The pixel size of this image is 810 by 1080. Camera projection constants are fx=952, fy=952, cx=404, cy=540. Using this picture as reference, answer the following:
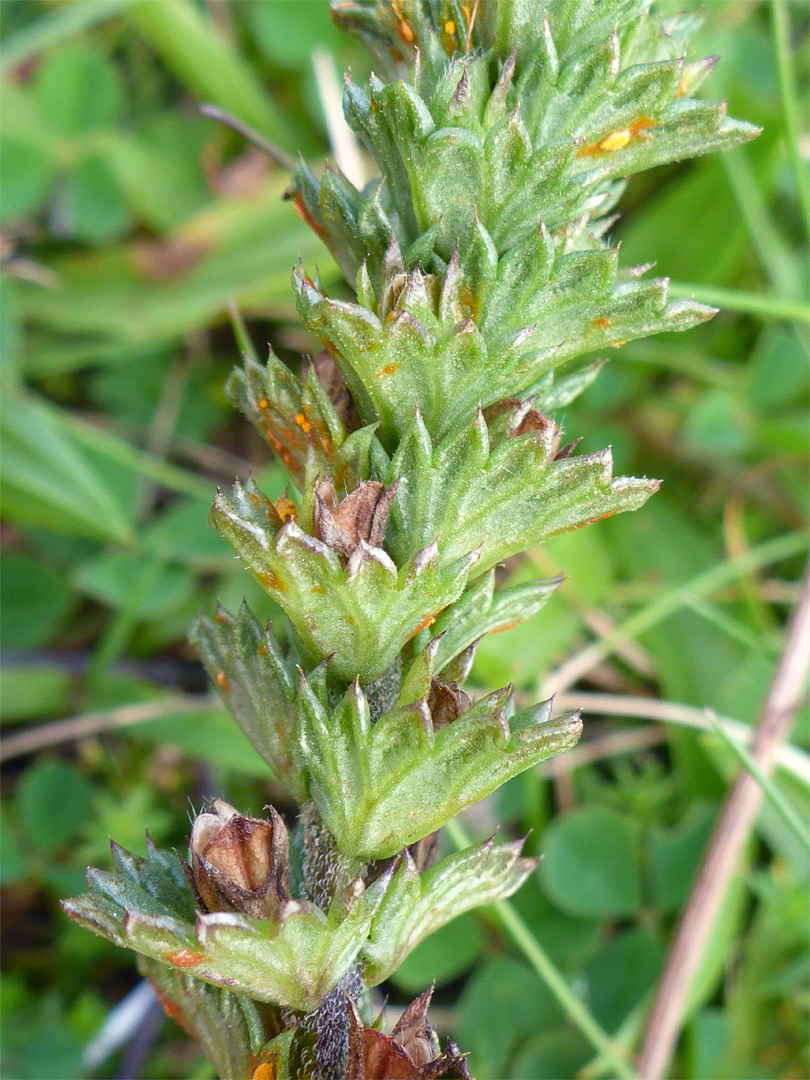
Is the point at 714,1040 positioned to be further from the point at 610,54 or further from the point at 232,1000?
the point at 610,54

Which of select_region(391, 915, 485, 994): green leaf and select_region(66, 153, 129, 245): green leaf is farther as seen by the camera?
select_region(66, 153, 129, 245): green leaf

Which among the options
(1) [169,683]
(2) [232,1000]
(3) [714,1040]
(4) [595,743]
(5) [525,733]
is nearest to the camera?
(5) [525,733]

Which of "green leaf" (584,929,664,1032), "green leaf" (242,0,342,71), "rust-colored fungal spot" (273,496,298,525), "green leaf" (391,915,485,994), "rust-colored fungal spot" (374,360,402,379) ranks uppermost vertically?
"green leaf" (242,0,342,71)

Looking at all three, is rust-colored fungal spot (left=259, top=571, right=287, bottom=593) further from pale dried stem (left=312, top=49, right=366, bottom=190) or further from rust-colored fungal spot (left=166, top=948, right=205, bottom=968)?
pale dried stem (left=312, top=49, right=366, bottom=190)

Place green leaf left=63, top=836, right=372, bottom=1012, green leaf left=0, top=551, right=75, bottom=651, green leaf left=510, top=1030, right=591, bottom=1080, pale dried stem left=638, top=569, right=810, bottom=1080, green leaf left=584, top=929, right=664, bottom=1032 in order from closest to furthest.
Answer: green leaf left=63, top=836, right=372, bottom=1012 → pale dried stem left=638, top=569, right=810, bottom=1080 → green leaf left=510, top=1030, right=591, bottom=1080 → green leaf left=584, top=929, right=664, bottom=1032 → green leaf left=0, top=551, right=75, bottom=651

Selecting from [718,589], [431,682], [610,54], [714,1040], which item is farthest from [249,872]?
[718,589]

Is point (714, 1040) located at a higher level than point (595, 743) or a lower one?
lower

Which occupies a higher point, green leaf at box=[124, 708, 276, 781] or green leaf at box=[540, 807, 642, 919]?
green leaf at box=[124, 708, 276, 781]

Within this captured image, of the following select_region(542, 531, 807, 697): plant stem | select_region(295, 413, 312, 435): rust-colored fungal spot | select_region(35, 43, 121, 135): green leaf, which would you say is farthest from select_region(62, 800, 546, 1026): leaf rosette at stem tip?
select_region(35, 43, 121, 135): green leaf

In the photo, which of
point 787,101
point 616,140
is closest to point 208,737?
point 616,140
